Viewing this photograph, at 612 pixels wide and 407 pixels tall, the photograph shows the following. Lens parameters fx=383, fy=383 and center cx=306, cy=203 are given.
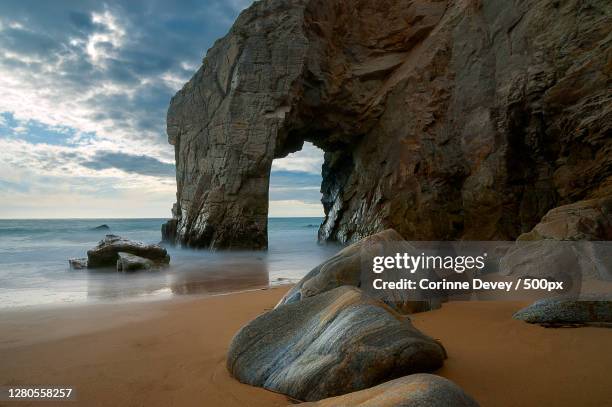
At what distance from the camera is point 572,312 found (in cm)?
290

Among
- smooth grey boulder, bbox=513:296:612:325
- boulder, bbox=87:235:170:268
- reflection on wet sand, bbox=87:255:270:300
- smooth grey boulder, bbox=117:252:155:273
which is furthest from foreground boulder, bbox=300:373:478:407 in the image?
boulder, bbox=87:235:170:268

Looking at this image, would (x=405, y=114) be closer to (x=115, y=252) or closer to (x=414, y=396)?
(x=115, y=252)

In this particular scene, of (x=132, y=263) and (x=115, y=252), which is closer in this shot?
(x=132, y=263)

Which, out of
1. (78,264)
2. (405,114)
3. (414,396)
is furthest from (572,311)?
(405,114)

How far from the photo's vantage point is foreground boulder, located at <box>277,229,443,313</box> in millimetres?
3689

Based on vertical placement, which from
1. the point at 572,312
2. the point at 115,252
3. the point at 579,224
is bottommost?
the point at 115,252

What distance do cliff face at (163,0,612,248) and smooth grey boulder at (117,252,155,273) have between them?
6.65 meters

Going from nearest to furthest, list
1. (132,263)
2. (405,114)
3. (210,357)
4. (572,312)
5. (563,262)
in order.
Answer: (210,357), (572,312), (563,262), (132,263), (405,114)

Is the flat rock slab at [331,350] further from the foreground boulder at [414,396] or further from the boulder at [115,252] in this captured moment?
the boulder at [115,252]

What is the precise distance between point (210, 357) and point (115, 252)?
8198mm

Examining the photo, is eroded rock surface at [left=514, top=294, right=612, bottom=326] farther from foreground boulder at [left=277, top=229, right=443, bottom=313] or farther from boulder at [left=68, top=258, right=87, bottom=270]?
boulder at [left=68, top=258, right=87, bottom=270]

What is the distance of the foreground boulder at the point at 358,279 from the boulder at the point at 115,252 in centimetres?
721

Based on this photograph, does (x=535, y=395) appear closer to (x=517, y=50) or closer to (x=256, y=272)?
(x=256, y=272)

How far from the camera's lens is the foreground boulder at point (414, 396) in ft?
4.53
